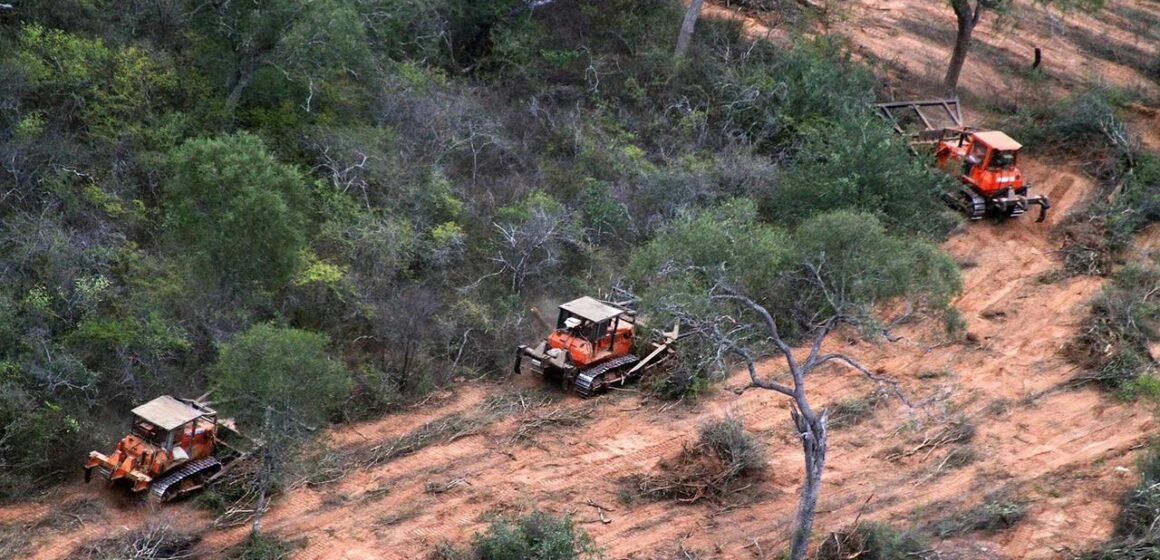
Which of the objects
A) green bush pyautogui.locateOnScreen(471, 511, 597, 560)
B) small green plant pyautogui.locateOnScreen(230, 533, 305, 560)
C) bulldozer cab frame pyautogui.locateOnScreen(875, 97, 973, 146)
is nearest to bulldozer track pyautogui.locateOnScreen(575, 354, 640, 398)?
green bush pyautogui.locateOnScreen(471, 511, 597, 560)

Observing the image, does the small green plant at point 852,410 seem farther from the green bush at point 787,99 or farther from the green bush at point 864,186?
the green bush at point 787,99

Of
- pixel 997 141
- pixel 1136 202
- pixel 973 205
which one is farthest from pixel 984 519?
pixel 1136 202

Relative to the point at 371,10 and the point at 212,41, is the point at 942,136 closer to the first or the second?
the point at 371,10

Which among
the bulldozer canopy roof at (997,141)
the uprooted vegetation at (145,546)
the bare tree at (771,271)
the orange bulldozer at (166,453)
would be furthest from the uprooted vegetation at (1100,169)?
the uprooted vegetation at (145,546)

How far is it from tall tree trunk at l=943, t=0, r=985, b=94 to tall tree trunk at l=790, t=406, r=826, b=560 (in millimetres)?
17744

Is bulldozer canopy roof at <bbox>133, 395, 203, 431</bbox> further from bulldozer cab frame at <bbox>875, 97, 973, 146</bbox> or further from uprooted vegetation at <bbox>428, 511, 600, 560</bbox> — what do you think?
bulldozer cab frame at <bbox>875, 97, 973, 146</bbox>

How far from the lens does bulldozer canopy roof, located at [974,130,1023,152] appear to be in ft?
97.3

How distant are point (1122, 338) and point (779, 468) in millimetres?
7451

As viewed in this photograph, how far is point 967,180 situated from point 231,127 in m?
15.4

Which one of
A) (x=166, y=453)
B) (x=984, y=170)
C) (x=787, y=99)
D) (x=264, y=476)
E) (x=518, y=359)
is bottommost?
(x=518, y=359)

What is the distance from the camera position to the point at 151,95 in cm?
2548

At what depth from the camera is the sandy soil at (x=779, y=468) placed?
1933 cm

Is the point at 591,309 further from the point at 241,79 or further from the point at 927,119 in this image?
the point at 927,119

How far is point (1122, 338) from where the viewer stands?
81.4ft
